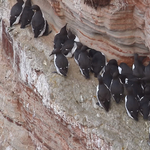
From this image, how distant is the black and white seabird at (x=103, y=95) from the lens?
766 centimetres

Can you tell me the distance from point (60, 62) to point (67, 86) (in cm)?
53

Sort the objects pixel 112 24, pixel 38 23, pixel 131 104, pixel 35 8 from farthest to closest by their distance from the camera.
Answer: pixel 35 8
pixel 38 23
pixel 112 24
pixel 131 104

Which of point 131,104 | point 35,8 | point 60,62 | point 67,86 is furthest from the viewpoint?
point 35,8

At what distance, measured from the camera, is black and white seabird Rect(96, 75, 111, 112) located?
7.66 metres

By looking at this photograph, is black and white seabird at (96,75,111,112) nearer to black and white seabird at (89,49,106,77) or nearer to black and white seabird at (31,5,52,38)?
black and white seabird at (89,49,106,77)

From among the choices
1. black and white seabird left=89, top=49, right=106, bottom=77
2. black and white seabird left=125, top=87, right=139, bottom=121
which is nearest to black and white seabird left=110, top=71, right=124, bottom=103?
black and white seabird left=125, top=87, right=139, bottom=121

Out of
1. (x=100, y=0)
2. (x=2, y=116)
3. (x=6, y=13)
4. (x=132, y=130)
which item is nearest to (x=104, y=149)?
(x=132, y=130)

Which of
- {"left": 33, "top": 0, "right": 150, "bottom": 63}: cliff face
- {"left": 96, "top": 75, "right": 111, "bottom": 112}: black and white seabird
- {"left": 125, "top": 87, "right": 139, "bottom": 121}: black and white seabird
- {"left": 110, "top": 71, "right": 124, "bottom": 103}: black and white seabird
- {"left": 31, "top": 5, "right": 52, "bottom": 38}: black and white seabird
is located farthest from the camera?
{"left": 31, "top": 5, "right": 52, "bottom": 38}: black and white seabird

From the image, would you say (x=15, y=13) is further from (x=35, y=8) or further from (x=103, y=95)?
(x=103, y=95)

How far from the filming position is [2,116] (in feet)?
31.8

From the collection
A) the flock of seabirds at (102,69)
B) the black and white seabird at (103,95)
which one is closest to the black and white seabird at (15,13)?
the flock of seabirds at (102,69)

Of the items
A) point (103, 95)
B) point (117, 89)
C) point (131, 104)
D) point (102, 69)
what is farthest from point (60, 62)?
point (131, 104)

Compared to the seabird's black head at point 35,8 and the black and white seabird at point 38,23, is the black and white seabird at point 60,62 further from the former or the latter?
the seabird's black head at point 35,8

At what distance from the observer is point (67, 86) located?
Answer: 317 inches
